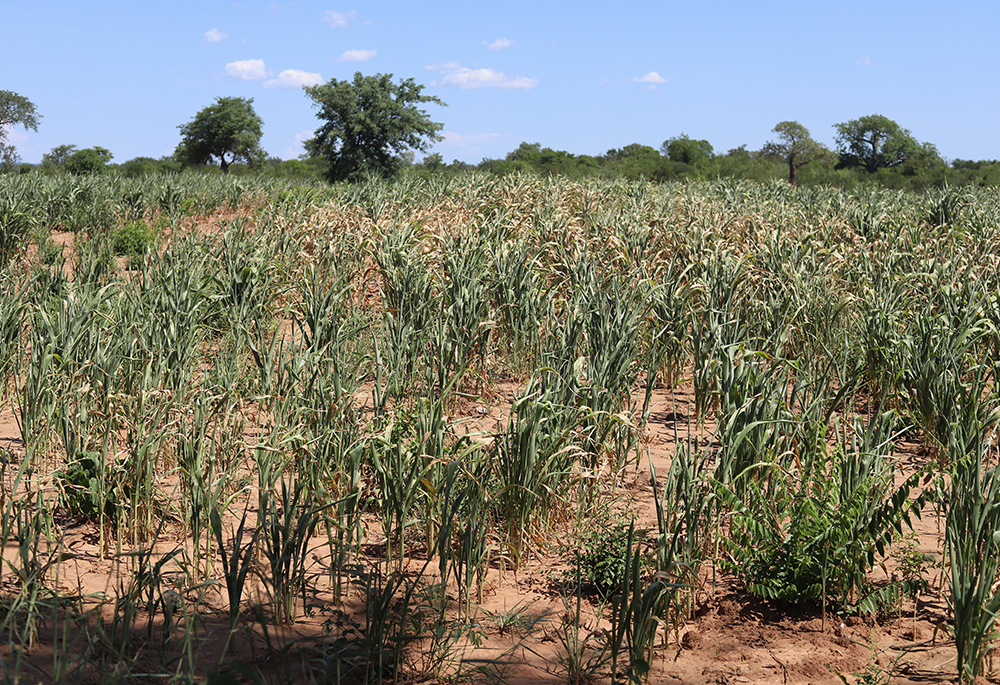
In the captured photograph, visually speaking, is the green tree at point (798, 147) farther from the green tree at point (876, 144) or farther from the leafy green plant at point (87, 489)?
the leafy green plant at point (87, 489)

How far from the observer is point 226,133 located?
40719 mm

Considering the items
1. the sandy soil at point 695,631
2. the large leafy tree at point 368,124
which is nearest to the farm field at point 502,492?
the sandy soil at point 695,631

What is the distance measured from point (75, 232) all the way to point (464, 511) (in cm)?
942

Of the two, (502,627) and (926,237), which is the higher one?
(926,237)

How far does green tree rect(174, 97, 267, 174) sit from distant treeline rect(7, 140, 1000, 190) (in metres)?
0.85

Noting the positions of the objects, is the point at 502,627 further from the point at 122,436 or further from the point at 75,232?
the point at 75,232

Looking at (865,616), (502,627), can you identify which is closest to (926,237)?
(865,616)

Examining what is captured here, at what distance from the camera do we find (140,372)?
3.86 m

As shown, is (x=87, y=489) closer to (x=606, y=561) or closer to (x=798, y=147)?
(x=606, y=561)

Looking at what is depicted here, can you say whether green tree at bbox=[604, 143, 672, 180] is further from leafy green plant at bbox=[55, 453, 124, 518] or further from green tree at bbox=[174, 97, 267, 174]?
leafy green plant at bbox=[55, 453, 124, 518]

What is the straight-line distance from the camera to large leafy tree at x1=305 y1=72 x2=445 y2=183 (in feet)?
78.8

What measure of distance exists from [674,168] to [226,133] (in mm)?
22559

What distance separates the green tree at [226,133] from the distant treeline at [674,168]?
0.85m

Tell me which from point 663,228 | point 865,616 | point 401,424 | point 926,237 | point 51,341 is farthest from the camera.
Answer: point 926,237
